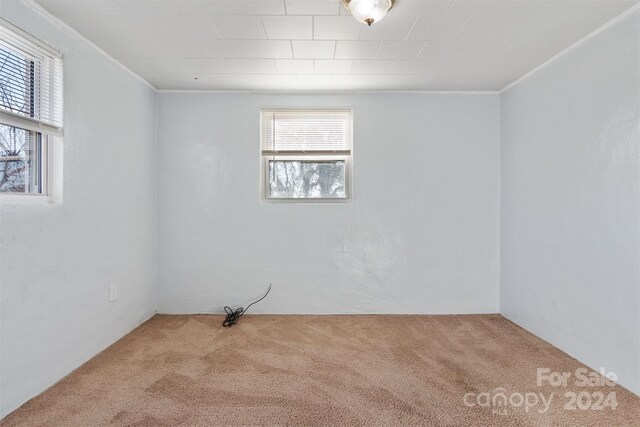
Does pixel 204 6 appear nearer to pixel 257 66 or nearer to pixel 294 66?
pixel 257 66

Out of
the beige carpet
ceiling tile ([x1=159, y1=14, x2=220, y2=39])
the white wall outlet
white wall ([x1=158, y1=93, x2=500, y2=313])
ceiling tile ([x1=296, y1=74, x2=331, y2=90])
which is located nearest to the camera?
the beige carpet

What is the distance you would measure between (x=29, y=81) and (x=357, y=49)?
2051mm

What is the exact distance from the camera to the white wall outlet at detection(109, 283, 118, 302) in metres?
2.25

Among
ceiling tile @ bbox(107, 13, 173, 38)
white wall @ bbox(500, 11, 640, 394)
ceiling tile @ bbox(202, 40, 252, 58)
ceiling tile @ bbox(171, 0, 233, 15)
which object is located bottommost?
white wall @ bbox(500, 11, 640, 394)

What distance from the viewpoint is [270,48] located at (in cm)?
210

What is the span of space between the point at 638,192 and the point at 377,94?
2.06 metres

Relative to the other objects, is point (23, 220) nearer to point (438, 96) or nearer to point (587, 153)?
point (438, 96)

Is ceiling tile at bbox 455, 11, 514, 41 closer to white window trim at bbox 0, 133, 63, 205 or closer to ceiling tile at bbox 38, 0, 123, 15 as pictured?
ceiling tile at bbox 38, 0, 123, 15

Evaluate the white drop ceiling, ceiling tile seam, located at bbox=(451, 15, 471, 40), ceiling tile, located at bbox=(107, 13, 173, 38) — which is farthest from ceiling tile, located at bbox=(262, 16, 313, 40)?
ceiling tile seam, located at bbox=(451, 15, 471, 40)

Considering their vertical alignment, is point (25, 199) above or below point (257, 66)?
below

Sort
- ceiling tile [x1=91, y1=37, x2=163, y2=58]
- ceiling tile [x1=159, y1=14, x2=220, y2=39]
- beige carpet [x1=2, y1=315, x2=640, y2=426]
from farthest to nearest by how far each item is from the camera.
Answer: ceiling tile [x1=91, y1=37, x2=163, y2=58], ceiling tile [x1=159, y1=14, x2=220, y2=39], beige carpet [x1=2, y1=315, x2=640, y2=426]

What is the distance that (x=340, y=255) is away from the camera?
293 cm

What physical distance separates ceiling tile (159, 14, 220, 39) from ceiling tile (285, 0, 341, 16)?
1.75ft

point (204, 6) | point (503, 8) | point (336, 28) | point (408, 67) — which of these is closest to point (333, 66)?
point (336, 28)
